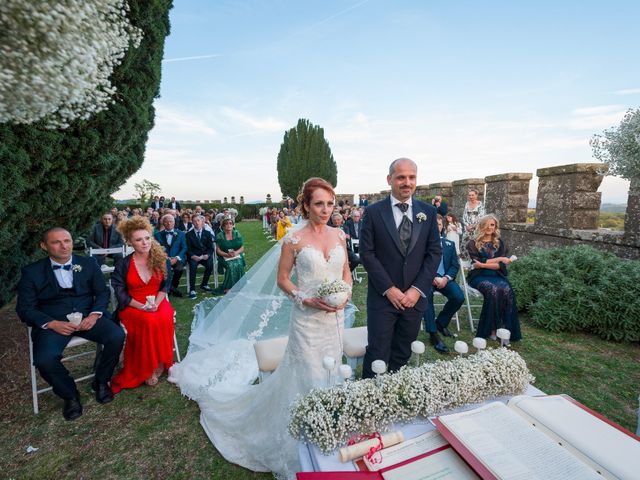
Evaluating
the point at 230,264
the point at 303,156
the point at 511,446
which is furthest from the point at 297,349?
the point at 303,156

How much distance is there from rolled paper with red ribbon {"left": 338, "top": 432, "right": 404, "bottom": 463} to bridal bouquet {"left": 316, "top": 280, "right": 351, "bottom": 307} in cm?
116

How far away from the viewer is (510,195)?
10.3 m

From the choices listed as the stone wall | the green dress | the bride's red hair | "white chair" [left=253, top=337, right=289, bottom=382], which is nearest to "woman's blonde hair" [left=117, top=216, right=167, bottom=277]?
"white chair" [left=253, top=337, right=289, bottom=382]

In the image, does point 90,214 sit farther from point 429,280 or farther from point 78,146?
point 429,280

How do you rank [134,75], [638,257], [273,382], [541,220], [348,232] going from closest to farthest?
[273,382] < [134,75] < [638,257] < [541,220] < [348,232]

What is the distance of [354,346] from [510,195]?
8.90m

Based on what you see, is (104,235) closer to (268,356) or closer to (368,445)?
(268,356)

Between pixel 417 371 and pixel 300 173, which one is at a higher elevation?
pixel 300 173

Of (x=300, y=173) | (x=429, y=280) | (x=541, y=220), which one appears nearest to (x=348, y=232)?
(x=541, y=220)

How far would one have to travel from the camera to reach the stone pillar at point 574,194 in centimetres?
798

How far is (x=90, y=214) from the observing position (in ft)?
19.9

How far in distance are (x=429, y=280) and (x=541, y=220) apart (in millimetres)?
7912

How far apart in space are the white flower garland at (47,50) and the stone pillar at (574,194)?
9602 millimetres

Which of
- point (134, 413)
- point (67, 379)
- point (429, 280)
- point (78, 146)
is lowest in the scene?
point (134, 413)
